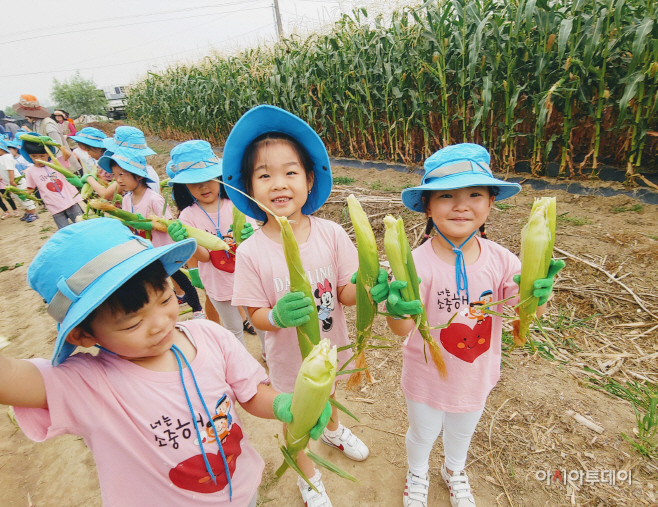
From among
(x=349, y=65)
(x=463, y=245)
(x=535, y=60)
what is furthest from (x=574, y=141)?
(x=463, y=245)

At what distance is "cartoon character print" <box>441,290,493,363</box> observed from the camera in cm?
157

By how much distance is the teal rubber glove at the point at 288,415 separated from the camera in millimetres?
1023

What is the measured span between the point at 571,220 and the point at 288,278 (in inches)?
149

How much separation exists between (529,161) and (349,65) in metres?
4.15

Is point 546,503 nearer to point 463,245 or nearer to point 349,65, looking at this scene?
point 463,245

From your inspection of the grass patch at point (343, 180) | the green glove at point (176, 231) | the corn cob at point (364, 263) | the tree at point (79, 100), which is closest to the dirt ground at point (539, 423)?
the corn cob at point (364, 263)

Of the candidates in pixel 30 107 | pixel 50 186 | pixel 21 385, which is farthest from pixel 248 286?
pixel 30 107

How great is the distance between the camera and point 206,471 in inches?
47.4

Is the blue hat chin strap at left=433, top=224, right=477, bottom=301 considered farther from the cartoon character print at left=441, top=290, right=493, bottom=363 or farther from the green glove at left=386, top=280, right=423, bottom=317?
the green glove at left=386, top=280, right=423, bottom=317

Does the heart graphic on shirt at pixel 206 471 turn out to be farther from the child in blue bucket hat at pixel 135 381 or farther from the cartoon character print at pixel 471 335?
the cartoon character print at pixel 471 335

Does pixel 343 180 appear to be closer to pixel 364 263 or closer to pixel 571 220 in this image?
pixel 571 220

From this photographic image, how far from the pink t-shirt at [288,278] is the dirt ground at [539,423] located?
0.87 meters

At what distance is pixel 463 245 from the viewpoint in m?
1.58

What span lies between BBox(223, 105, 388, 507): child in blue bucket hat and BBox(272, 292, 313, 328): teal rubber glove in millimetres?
53
